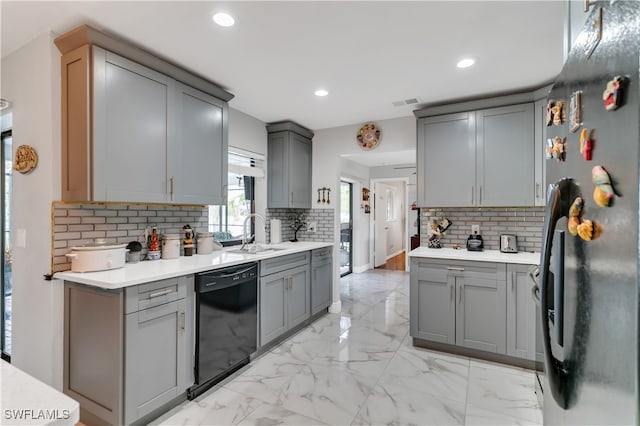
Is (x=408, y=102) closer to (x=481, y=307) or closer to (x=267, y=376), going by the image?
Answer: (x=481, y=307)

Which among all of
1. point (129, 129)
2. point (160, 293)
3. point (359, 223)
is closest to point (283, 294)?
point (160, 293)

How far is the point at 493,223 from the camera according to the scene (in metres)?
3.37

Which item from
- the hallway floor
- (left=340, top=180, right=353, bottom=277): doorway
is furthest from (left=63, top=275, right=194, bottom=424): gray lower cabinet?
(left=340, top=180, right=353, bottom=277): doorway

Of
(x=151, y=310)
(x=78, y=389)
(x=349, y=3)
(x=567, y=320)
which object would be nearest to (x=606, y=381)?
(x=567, y=320)

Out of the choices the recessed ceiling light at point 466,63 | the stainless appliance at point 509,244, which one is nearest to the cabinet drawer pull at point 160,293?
the recessed ceiling light at point 466,63

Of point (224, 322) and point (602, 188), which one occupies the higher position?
point (602, 188)

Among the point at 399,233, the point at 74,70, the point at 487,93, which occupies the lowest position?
the point at 399,233

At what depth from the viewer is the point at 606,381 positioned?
541mm

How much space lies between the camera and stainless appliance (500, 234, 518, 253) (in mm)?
3154

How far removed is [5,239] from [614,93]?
4061 millimetres

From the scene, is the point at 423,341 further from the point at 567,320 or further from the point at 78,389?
the point at 78,389

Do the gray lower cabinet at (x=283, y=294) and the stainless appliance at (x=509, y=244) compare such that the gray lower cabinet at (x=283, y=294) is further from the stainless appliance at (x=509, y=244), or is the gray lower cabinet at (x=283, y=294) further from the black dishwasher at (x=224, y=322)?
the stainless appliance at (x=509, y=244)

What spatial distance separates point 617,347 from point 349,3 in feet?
6.26

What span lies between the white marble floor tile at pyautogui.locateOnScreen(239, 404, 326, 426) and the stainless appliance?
243 centimetres
